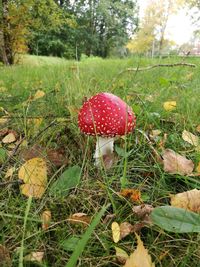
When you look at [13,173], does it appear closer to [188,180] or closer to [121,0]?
[188,180]

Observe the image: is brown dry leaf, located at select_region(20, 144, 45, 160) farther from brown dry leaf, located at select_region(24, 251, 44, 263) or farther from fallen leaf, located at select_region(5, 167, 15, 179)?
brown dry leaf, located at select_region(24, 251, 44, 263)

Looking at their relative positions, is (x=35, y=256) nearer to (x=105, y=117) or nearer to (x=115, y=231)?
(x=115, y=231)

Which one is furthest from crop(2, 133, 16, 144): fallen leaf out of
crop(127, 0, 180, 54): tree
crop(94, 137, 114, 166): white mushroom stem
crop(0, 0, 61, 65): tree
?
crop(127, 0, 180, 54): tree

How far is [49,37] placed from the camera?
1862cm

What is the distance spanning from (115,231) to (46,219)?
225mm

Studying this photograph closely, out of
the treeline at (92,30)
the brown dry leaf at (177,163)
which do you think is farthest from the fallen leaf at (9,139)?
the treeline at (92,30)

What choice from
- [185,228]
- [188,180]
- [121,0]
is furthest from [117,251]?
[121,0]

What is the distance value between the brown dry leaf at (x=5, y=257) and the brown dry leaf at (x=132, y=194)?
411 millimetres

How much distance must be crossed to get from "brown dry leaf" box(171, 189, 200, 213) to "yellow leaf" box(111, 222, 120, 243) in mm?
204

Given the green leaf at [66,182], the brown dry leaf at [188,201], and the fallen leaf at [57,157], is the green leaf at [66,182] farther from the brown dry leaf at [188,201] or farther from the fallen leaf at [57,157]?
the brown dry leaf at [188,201]

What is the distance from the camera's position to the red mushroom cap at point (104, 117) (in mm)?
1251

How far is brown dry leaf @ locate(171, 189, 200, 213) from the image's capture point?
999 mm

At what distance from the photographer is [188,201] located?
1007 mm

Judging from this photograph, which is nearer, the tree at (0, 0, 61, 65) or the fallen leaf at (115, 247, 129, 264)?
the fallen leaf at (115, 247, 129, 264)
